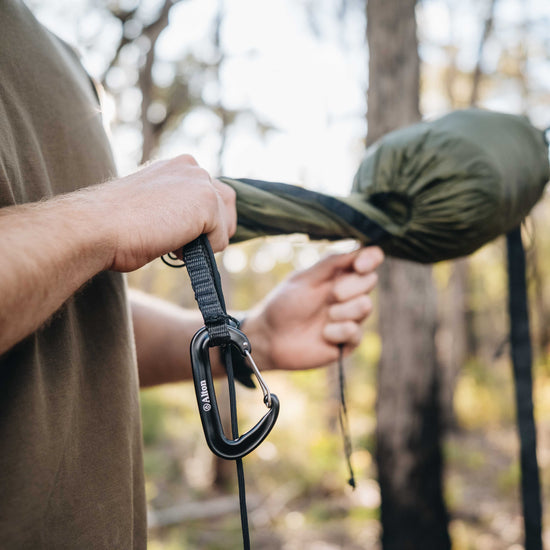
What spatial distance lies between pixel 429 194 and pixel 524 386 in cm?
65

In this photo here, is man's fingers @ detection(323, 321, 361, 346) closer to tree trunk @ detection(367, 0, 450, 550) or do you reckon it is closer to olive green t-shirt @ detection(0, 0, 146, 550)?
olive green t-shirt @ detection(0, 0, 146, 550)

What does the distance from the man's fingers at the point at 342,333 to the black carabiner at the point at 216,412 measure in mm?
545

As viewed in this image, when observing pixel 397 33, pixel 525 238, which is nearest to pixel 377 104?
pixel 397 33

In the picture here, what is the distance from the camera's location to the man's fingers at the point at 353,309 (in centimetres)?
125

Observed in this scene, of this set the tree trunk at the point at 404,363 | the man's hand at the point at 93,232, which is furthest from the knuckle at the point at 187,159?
the tree trunk at the point at 404,363

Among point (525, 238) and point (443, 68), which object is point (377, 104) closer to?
point (525, 238)

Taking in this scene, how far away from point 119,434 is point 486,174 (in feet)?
3.20

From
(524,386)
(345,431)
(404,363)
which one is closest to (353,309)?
(345,431)

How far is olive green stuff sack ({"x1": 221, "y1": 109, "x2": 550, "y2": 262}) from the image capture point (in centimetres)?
107

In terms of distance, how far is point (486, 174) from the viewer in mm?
1086

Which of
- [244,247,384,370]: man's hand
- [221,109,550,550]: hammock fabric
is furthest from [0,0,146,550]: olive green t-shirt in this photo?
[244,247,384,370]: man's hand

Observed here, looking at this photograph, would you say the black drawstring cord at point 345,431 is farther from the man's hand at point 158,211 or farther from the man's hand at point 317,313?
the man's hand at point 158,211

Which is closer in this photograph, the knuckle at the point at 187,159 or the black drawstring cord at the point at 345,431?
the knuckle at the point at 187,159

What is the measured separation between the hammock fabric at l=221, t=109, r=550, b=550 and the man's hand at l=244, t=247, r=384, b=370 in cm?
14
